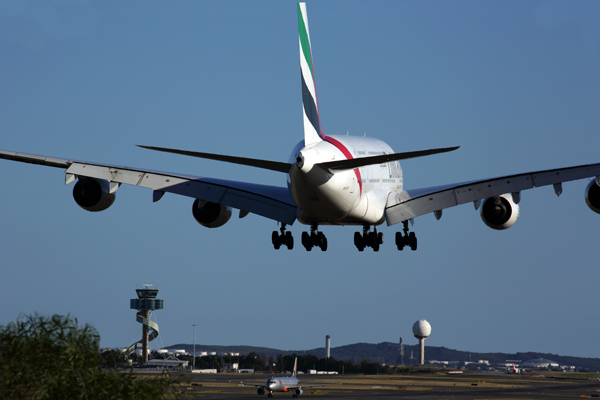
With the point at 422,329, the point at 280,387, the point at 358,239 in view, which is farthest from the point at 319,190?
the point at 422,329

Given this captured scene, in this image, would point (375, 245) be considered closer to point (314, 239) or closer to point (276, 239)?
point (314, 239)

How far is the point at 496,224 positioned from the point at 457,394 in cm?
5907

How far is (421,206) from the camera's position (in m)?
37.3

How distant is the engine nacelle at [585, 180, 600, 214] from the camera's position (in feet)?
108

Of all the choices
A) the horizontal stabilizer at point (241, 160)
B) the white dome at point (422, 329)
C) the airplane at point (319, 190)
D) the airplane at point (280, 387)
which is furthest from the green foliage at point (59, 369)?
the white dome at point (422, 329)

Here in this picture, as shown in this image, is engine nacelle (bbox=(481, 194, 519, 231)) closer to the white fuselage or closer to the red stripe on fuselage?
the white fuselage

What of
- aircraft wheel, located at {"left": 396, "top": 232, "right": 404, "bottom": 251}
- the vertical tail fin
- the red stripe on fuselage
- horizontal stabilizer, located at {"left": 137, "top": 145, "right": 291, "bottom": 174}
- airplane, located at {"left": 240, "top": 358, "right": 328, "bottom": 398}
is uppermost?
the vertical tail fin

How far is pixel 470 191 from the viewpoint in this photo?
35406 mm

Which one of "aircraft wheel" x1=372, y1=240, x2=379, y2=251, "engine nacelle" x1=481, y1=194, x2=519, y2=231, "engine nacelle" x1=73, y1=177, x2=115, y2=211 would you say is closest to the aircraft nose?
"aircraft wheel" x1=372, y1=240, x2=379, y2=251

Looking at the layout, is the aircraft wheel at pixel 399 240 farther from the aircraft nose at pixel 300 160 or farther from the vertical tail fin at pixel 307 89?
the aircraft nose at pixel 300 160

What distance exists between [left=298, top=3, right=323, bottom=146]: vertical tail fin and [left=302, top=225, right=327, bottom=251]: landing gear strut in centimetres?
547

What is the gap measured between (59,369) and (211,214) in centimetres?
2012

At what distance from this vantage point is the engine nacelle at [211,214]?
39312 mm

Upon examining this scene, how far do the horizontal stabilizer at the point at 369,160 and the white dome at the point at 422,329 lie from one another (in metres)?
141
